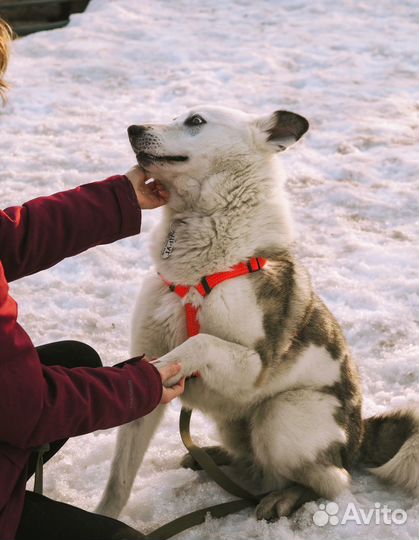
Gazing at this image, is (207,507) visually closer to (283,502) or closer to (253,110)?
(283,502)

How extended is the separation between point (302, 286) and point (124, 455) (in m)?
0.99

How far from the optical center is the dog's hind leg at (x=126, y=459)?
2.84 metres

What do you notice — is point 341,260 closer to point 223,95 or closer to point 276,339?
point 276,339

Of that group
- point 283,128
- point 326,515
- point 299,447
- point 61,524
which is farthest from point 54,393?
point 283,128

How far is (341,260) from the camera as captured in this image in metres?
4.77

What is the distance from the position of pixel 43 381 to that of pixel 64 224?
797 mm

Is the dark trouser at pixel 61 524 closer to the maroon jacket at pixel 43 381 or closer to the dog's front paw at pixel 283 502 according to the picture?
the maroon jacket at pixel 43 381

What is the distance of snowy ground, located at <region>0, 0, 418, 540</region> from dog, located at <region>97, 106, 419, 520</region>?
18 centimetres

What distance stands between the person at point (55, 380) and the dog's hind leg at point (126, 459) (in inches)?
11.7

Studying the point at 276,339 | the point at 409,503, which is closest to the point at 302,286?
the point at 276,339

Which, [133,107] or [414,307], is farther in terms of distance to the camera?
[133,107]

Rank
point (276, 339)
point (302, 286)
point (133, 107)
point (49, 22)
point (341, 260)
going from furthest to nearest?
point (49, 22) < point (133, 107) < point (341, 260) < point (302, 286) < point (276, 339)

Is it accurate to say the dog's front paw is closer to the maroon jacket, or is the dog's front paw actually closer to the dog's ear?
the maroon jacket

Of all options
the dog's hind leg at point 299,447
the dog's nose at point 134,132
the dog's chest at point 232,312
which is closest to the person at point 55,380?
the dog's nose at point 134,132
